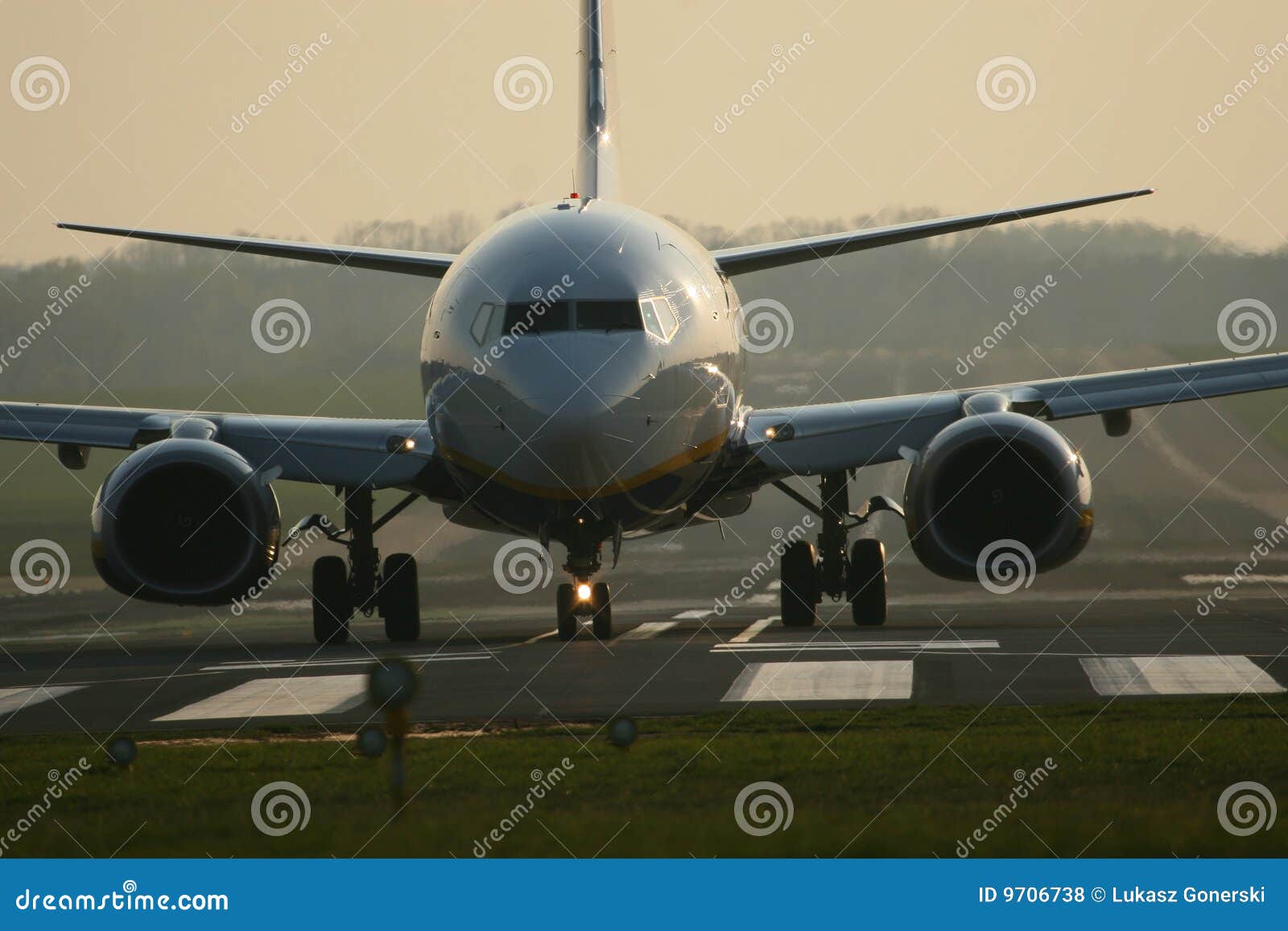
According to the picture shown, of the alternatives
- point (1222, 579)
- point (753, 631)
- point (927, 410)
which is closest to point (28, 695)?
point (753, 631)

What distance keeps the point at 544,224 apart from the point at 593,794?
9.98 metres

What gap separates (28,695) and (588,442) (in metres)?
5.12

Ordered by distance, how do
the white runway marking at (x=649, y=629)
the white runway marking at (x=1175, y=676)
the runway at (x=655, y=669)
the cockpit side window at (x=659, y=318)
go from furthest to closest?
the white runway marking at (x=649, y=629) < the cockpit side window at (x=659, y=318) < the white runway marking at (x=1175, y=676) < the runway at (x=655, y=669)

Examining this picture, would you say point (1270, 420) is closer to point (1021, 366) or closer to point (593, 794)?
point (1021, 366)

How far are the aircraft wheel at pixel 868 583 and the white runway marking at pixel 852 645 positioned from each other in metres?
2.81

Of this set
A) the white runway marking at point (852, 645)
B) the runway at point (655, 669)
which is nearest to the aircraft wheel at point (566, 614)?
the runway at point (655, 669)

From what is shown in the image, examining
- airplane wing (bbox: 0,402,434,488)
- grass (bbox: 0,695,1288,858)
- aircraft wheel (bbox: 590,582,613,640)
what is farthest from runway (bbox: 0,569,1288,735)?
airplane wing (bbox: 0,402,434,488)

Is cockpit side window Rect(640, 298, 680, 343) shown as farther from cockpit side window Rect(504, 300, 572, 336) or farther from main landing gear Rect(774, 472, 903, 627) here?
main landing gear Rect(774, 472, 903, 627)

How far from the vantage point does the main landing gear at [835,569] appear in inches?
845

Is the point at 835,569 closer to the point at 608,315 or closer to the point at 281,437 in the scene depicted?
the point at 608,315

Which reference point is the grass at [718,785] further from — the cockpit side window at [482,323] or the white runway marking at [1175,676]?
the cockpit side window at [482,323]

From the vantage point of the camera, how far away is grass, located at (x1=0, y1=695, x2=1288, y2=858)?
6574mm

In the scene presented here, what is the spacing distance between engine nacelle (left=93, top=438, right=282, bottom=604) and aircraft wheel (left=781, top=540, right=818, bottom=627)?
641 cm

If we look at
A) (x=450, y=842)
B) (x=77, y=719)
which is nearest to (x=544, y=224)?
(x=77, y=719)
